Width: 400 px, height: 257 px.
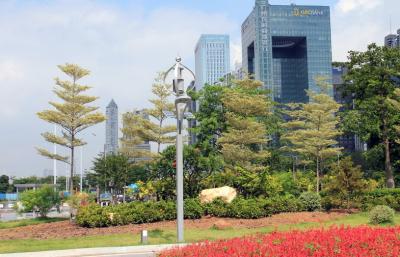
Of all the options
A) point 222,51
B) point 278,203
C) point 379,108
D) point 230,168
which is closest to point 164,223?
point 278,203

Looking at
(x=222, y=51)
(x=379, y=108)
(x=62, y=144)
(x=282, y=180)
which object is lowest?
(x=282, y=180)

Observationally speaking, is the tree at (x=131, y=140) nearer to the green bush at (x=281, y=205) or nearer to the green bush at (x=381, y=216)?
the green bush at (x=281, y=205)

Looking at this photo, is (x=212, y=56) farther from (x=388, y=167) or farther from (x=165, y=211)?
(x=165, y=211)

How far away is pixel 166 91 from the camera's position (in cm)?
3316

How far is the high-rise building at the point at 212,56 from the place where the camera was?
172m

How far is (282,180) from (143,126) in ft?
33.0

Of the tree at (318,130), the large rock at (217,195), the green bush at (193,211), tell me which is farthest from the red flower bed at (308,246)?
the tree at (318,130)

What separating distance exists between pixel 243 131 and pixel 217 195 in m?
7.22

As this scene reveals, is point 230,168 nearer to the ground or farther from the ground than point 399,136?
nearer to the ground

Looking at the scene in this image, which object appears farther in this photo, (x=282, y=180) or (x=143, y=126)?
(x=143, y=126)

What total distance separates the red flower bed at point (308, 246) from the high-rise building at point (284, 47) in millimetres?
125142

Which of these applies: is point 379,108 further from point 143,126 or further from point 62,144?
point 62,144

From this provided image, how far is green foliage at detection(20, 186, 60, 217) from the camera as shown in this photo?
28.1 meters

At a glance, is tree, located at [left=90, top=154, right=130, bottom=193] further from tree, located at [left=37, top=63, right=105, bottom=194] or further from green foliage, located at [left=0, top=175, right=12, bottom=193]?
green foliage, located at [left=0, top=175, right=12, bottom=193]
